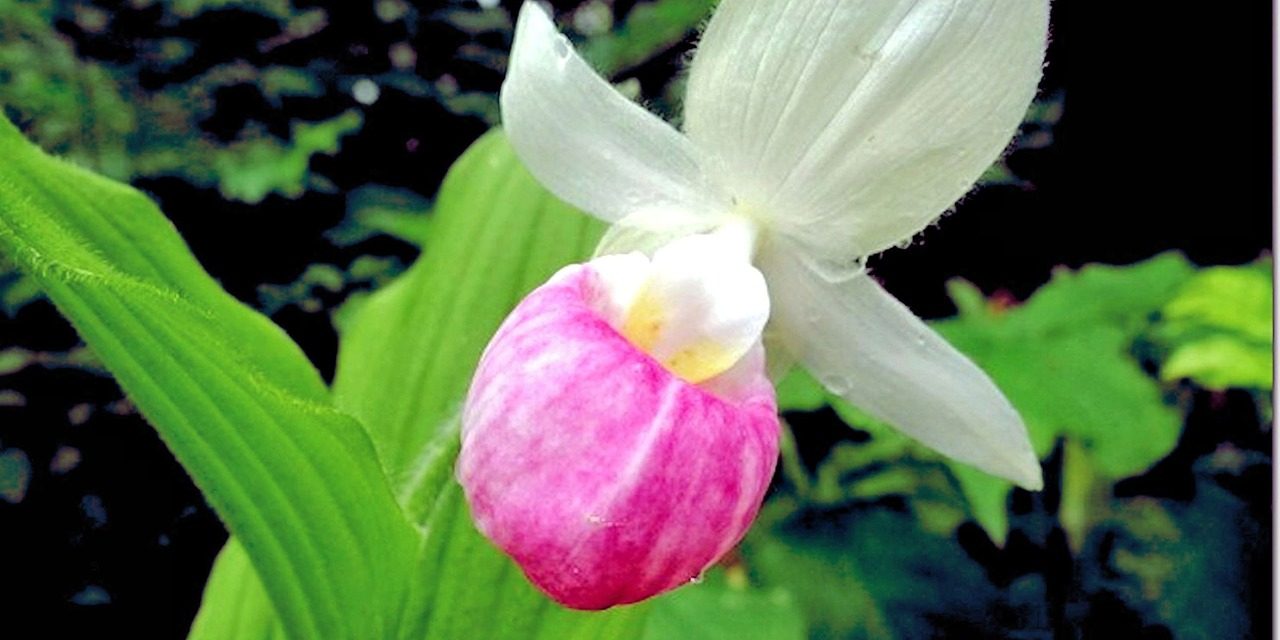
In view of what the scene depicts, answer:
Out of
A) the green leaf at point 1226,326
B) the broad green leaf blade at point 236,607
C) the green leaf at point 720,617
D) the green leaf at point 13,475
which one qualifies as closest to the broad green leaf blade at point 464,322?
the broad green leaf blade at point 236,607

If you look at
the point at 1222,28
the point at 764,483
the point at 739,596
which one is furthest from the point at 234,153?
the point at 1222,28

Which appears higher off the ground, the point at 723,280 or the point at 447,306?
the point at 723,280

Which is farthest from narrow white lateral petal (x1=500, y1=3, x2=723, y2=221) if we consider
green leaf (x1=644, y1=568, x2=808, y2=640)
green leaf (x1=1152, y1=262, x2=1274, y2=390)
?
green leaf (x1=1152, y1=262, x2=1274, y2=390)

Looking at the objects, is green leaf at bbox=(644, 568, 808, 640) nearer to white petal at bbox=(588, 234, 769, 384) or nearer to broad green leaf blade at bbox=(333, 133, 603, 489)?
broad green leaf blade at bbox=(333, 133, 603, 489)

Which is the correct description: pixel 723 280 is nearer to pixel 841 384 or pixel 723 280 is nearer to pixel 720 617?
pixel 841 384

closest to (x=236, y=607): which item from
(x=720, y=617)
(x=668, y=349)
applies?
(x=668, y=349)

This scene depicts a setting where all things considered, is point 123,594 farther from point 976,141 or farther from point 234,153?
point 976,141

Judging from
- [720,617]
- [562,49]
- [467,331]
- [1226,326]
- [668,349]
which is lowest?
[720,617]
